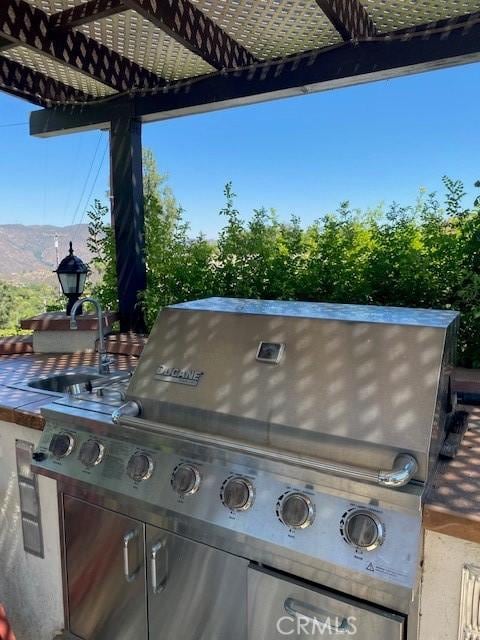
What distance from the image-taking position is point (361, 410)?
49.2 inches

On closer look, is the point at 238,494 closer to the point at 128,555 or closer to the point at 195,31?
the point at 128,555

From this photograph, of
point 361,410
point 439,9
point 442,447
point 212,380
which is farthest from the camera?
point 439,9

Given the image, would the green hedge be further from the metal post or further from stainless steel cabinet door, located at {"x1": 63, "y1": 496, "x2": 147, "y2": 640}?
stainless steel cabinet door, located at {"x1": 63, "y1": 496, "x2": 147, "y2": 640}

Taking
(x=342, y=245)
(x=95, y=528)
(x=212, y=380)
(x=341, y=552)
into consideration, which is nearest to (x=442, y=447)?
(x=341, y=552)

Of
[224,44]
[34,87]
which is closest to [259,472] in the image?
[224,44]

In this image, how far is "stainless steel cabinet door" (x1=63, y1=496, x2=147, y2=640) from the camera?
155 centimetres

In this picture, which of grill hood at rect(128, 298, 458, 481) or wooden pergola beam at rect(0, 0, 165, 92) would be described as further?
wooden pergola beam at rect(0, 0, 165, 92)

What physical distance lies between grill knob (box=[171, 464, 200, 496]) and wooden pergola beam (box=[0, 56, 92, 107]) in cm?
281

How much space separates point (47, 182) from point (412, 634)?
21644 millimetres

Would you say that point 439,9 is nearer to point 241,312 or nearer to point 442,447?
point 241,312

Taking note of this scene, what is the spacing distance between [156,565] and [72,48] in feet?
8.53

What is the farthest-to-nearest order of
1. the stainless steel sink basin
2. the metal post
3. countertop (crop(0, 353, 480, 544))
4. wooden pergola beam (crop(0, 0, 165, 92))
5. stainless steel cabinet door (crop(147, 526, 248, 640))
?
the metal post
the stainless steel sink basin
wooden pergola beam (crop(0, 0, 165, 92))
stainless steel cabinet door (crop(147, 526, 248, 640))
countertop (crop(0, 353, 480, 544))

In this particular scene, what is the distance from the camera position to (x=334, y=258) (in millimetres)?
2648

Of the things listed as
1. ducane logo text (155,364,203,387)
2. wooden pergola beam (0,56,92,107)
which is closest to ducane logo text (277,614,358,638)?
ducane logo text (155,364,203,387)
